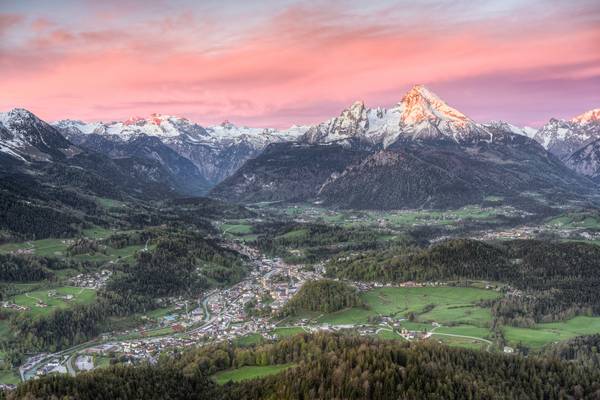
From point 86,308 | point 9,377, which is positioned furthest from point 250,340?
point 9,377

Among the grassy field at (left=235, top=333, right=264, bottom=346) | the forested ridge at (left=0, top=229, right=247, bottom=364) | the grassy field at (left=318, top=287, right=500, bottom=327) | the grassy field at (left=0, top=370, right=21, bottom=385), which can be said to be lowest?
the grassy field at (left=318, top=287, right=500, bottom=327)

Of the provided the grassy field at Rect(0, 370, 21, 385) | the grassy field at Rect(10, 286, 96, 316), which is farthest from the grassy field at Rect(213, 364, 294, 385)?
the grassy field at Rect(10, 286, 96, 316)

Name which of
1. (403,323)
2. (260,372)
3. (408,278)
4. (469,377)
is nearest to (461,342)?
(403,323)

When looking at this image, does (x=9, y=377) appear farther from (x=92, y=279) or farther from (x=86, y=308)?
(x=92, y=279)

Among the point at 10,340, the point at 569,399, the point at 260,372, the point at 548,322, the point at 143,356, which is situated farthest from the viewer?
the point at 548,322

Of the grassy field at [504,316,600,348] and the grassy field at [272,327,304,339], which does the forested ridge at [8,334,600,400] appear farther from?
the grassy field at [272,327,304,339]

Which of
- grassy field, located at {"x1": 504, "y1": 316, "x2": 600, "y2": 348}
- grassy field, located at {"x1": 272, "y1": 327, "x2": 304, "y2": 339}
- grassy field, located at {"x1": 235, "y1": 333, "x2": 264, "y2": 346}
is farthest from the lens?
grassy field, located at {"x1": 272, "y1": 327, "x2": 304, "y2": 339}

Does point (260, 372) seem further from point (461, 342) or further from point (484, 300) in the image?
point (484, 300)
